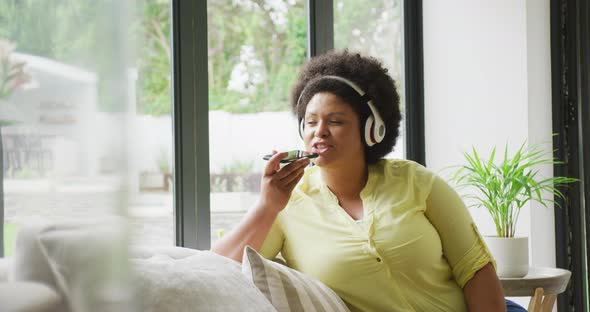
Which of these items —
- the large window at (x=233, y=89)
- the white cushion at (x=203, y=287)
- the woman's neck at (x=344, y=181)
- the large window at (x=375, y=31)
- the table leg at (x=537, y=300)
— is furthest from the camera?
the large window at (x=375, y=31)

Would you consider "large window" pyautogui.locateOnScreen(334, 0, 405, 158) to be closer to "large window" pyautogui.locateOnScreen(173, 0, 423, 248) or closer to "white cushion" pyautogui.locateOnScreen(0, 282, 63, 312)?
"large window" pyautogui.locateOnScreen(173, 0, 423, 248)

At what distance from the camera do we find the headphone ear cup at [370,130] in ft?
5.89

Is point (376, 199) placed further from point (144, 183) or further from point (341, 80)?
point (144, 183)

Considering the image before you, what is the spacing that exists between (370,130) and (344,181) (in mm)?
149

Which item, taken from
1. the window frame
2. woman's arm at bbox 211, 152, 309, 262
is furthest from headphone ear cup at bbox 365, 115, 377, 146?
the window frame

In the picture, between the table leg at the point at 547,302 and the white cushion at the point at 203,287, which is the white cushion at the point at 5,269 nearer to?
the white cushion at the point at 203,287

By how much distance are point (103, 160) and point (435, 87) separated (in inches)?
109

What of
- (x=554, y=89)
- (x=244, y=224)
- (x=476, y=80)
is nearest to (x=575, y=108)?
(x=554, y=89)

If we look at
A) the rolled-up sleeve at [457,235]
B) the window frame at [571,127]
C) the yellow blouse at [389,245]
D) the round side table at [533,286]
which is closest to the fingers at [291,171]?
the yellow blouse at [389,245]

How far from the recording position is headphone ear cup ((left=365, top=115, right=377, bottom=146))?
5.89 ft

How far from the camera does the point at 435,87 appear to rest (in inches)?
120

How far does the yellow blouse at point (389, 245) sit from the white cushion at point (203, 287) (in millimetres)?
353

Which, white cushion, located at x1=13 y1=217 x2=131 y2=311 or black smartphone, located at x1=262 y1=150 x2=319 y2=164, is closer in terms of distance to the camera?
white cushion, located at x1=13 y1=217 x2=131 y2=311

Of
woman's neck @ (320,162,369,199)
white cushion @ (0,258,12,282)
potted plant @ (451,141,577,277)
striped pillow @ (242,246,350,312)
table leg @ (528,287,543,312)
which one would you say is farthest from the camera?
potted plant @ (451,141,577,277)
